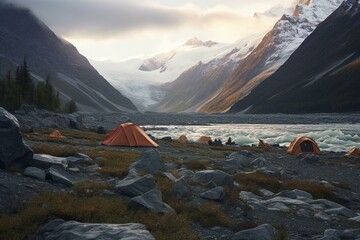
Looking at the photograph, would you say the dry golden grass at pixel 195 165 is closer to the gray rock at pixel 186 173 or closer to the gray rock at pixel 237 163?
the gray rock at pixel 186 173

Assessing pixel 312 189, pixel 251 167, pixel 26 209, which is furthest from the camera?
pixel 251 167

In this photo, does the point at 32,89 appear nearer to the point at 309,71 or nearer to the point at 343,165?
the point at 343,165

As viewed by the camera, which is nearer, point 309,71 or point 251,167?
point 251,167

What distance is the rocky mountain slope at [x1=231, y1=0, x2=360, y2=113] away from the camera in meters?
142

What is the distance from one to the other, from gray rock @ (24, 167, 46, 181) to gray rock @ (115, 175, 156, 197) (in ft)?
7.16

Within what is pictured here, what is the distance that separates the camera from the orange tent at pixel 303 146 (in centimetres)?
3644

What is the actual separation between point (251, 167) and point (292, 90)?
161 m

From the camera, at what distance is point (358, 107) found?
417 ft

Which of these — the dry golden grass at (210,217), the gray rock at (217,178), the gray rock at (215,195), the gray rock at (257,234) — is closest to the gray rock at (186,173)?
the gray rock at (217,178)

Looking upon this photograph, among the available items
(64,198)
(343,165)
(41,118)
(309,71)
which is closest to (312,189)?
(64,198)

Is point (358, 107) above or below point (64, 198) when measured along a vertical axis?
above

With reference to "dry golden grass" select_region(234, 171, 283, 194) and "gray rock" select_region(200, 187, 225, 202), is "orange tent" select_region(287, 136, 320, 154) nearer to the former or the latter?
"dry golden grass" select_region(234, 171, 283, 194)

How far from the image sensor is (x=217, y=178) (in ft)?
47.2

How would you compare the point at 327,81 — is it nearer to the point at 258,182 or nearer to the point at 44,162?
the point at 258,182
